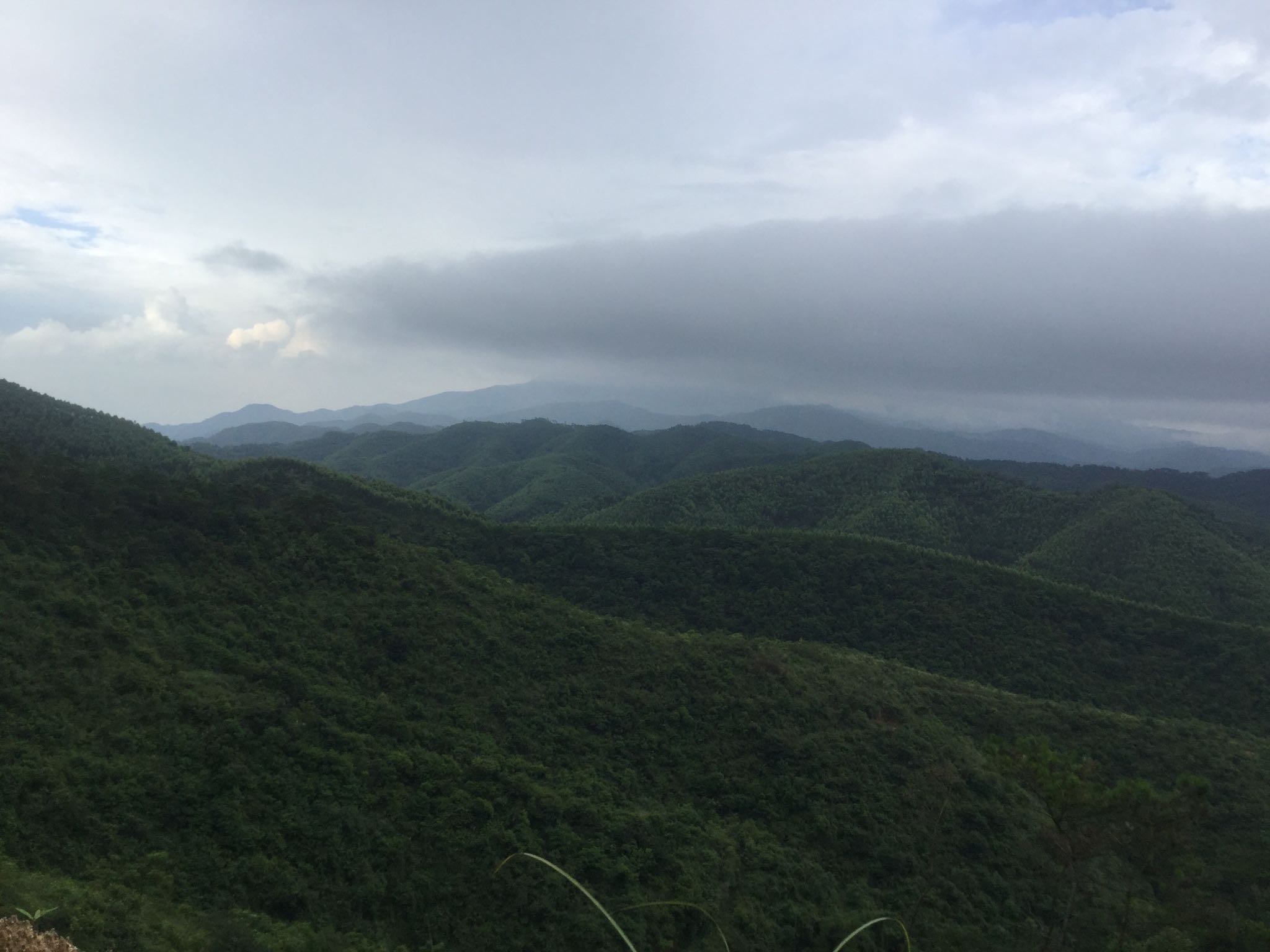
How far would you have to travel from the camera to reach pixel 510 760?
82.5ft

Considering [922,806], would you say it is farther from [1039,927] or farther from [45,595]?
[45,595]

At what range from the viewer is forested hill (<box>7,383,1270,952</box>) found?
1722cm

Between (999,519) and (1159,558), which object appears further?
(999,519)

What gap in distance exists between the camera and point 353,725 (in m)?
24.9

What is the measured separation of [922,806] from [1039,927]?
218 inches

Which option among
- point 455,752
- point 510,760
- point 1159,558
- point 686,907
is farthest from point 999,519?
point 455,752

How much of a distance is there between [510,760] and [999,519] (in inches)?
4022

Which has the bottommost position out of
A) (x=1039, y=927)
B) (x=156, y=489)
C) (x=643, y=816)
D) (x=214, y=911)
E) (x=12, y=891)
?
(x=1039, y=927)

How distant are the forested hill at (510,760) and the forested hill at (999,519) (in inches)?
1334

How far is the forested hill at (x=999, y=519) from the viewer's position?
77.1 metres

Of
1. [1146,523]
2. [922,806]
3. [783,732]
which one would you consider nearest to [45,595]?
[783,732]

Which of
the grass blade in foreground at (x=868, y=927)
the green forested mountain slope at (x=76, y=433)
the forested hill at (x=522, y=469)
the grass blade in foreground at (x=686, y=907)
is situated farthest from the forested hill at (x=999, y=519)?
the grass blade in foreground at (x=868, y=927)

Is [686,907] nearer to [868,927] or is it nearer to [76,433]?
[868,927]

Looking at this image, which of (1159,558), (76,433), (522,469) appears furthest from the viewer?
(522,469)
